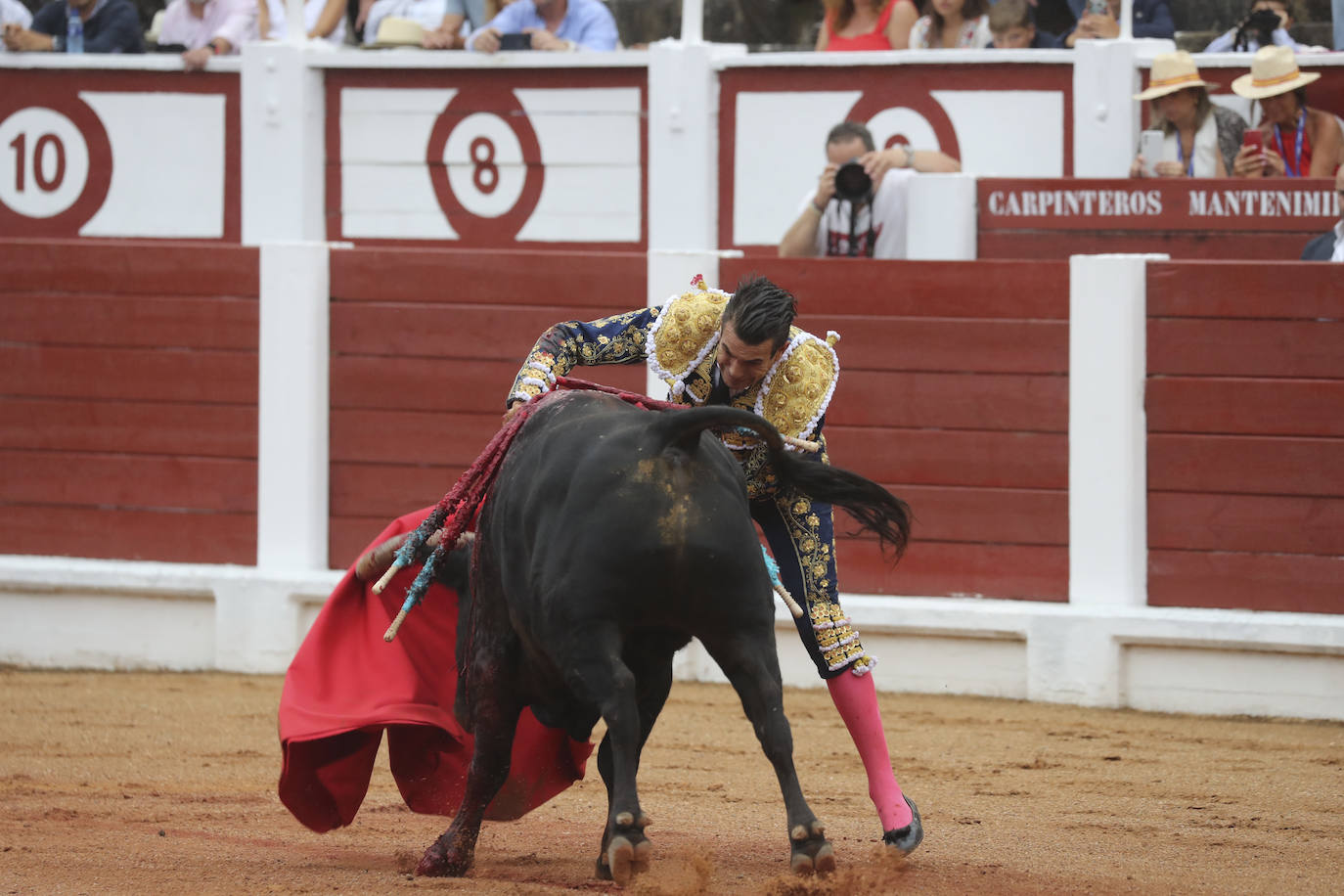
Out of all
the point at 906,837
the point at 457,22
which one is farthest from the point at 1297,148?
the point at 906,837

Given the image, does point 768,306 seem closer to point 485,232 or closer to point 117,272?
point 117,272

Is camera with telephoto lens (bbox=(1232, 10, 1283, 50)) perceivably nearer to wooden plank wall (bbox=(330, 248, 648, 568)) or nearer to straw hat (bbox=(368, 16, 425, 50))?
wooden plank wall (bbox=(330, 248, 648, 568))

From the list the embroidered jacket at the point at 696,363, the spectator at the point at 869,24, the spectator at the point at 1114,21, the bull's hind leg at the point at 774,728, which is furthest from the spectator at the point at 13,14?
the bull's hind leg at the point at 774,728

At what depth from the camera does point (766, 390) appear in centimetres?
353

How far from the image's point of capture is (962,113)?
7.66 m

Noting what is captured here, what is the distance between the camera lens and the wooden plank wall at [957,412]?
6008 millimetres

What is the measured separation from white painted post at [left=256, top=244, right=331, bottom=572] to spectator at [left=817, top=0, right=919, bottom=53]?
8.80ft

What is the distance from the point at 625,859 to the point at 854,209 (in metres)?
4.06

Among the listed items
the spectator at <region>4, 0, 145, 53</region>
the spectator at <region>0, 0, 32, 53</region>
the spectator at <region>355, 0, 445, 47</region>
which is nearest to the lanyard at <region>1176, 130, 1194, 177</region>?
the spectator at <region>355, 0, 445, 47</region>

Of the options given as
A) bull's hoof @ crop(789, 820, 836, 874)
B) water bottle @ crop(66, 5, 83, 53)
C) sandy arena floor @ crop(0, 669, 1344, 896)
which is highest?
water bottle @ crop(66, 5, 83, 53)

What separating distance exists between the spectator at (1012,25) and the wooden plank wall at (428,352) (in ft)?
7.38

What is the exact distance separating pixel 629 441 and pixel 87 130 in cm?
642

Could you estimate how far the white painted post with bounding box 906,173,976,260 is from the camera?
6.41 meters

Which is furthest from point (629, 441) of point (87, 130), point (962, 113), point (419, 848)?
point (87, 130)
